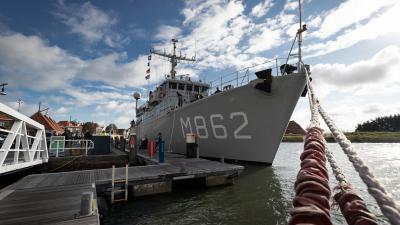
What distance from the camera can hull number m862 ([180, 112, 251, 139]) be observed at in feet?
40.6

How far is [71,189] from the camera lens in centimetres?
677

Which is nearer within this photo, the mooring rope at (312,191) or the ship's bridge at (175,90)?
the mooring rope at (312,191)

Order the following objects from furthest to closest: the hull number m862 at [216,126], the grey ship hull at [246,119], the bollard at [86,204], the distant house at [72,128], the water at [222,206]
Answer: the distant house at [72,128]
the hull number m862 at [216,126]
the grey ship hull at [246,119]
the water at [222,206]
the bollard at [86,204]

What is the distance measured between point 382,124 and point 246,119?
3555 inches

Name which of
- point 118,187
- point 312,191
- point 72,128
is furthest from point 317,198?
point 72,128

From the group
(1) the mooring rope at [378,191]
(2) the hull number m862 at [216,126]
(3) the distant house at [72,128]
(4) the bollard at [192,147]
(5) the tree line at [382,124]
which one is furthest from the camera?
(5) the tree line at [382,124]

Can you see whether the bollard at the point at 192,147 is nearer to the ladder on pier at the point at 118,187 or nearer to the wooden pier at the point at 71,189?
the wooden pier at the point at 71,189

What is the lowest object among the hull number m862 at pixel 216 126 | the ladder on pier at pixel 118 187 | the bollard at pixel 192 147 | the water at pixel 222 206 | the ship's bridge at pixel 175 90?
the water at pixel 222 206

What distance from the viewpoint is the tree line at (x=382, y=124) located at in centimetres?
8094

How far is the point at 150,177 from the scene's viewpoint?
28.2 ft

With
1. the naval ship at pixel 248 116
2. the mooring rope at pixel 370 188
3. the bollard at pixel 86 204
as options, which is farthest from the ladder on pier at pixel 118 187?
the mooring rope at pixel 370 188

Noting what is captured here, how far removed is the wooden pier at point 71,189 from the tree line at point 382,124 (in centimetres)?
8947

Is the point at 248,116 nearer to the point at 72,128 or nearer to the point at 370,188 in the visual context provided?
the point at 370,188

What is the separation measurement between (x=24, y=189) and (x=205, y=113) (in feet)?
30.1
